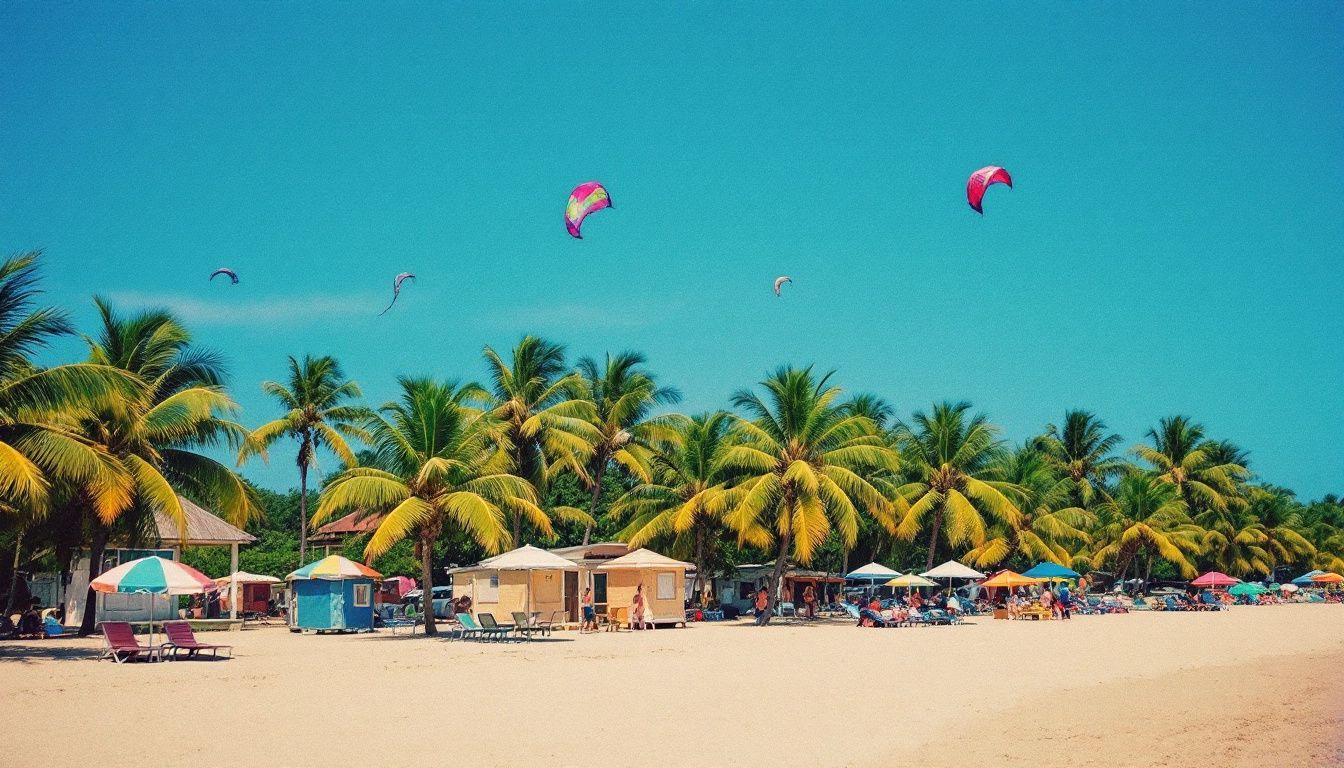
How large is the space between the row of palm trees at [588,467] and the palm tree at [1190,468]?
0.11 m

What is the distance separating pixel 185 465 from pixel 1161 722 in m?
18.0

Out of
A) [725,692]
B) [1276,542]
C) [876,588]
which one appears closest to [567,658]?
[725,692]

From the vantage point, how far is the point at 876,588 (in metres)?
46.4

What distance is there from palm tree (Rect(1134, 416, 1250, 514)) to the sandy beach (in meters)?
35.4

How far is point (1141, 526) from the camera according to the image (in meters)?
47.0

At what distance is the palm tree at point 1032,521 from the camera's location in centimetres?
4200

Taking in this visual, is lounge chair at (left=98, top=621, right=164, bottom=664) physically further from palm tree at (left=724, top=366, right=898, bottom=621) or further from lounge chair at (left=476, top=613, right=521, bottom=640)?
palm tree at (left=724, top=366, right=898, bottom=621)

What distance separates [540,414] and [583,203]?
28.1 ft

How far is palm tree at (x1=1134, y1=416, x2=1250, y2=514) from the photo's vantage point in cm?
5656

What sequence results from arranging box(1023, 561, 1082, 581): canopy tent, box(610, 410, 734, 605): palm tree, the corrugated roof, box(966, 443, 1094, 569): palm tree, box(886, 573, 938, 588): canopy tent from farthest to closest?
box(966, 443, 1094, 569): palm tree
box(1023, 561, 1082, 581): canopy tent
box(886, 573, 938, 588): canopy tent
box(610, 410, 734, 605): palm tree
the corrugated roof

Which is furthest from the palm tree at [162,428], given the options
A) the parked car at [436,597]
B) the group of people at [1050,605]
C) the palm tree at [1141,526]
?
the palm tree at [1141,526]

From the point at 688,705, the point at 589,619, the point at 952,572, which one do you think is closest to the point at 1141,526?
the point at 952,572

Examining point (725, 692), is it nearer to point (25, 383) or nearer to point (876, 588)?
point (25, 383)

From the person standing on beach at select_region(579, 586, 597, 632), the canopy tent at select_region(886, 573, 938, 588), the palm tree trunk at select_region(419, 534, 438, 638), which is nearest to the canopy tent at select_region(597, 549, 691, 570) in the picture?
the person standing on beach at select_region(579, 586, 597, 632)
